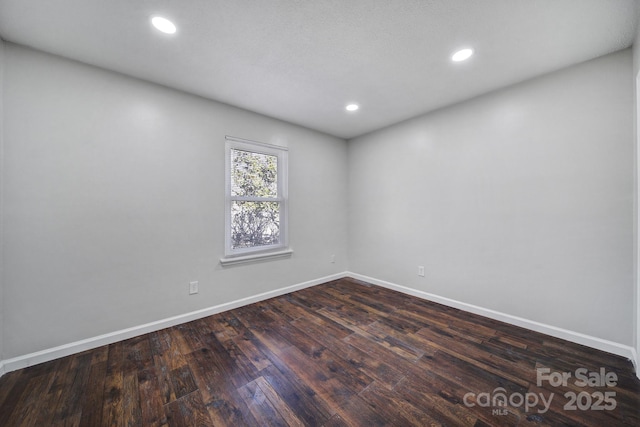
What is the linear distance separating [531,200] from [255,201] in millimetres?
3080

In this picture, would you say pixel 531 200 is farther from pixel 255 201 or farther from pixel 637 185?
pixel 255 201

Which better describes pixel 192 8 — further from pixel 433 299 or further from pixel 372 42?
pixel 433 299

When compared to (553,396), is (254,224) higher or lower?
higher

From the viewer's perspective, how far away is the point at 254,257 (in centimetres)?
308

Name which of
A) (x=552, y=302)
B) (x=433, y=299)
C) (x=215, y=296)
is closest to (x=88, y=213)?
(x=215, y=296)


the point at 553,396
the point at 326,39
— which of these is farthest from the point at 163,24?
the point at 553,396

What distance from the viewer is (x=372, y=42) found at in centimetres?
183

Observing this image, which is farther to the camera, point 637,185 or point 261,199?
point 261,199

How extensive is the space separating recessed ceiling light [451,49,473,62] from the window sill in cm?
284

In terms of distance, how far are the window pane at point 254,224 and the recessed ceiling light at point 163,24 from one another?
1748mm

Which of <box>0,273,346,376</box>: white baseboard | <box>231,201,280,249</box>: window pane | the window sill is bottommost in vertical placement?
<box>0,273,346,376</box>: white baseboard

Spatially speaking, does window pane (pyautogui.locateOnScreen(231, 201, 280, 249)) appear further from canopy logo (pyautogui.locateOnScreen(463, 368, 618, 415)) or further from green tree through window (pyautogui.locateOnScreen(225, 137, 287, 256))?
canopy logo (pyautogui.locateOnScreen(463, 368, 618, 415))

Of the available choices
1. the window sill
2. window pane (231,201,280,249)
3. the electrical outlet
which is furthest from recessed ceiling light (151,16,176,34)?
the electrical outlet

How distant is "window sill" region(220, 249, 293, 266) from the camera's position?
9.37 ft
